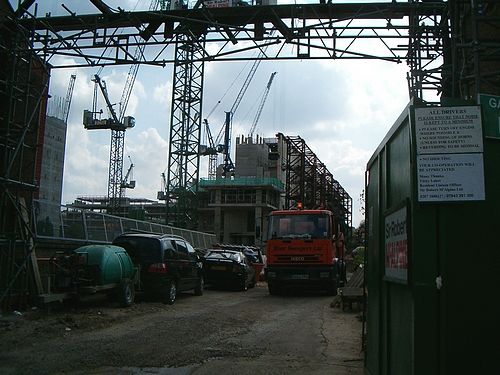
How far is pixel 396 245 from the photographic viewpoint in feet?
14.5

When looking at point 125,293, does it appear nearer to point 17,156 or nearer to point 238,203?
point 17,156

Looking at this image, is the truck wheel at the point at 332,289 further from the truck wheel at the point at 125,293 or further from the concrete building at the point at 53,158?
the concrete building at the point at 53,158

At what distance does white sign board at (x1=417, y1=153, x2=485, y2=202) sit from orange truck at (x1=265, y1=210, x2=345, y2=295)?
16.7m

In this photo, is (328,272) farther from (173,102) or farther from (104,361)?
(173,102)

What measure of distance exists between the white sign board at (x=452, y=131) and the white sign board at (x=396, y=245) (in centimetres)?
50

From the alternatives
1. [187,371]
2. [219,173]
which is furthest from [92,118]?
[187,371]

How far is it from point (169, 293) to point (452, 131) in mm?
13177

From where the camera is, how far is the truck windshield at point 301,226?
2056 centimetres

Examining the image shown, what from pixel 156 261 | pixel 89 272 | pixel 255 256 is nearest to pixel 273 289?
pixel 156 261

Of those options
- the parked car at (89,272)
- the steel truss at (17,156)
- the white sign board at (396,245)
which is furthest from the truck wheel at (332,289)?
the white sign board at (396,245)

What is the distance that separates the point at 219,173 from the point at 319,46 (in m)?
106

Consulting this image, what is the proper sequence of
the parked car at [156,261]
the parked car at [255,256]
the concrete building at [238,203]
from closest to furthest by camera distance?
the parked car at [156,261], the parked car at [255,256], the concrete building at [238,203]

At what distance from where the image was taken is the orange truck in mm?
20344

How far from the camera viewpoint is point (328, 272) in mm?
20406
